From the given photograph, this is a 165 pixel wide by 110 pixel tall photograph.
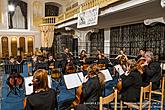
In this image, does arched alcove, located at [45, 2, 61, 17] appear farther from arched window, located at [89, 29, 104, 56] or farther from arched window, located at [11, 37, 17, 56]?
arched window, located at [89, 29, 104, 56]

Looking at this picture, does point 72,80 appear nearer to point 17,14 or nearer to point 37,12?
point 37,12

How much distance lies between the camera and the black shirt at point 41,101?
2.46 m

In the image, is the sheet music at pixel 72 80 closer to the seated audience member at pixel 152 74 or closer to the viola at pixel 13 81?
the seated audience member at pixel 152 74

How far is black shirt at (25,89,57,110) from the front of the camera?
2459 millimetres

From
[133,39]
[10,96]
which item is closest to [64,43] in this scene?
[133,39]

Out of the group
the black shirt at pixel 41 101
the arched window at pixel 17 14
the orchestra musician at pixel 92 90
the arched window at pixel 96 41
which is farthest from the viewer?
the arched window at pixel 17 14

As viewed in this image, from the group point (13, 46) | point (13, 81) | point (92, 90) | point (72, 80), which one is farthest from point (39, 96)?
point (13, 46)

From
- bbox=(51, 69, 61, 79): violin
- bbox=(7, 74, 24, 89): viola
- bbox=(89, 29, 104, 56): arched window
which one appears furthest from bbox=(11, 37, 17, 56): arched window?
bbox=(7, 74, 24, 89): viola

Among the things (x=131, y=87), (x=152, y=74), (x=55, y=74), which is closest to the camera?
(x=131, y=87)

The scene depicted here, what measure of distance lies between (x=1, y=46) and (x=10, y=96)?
1193 centimetres

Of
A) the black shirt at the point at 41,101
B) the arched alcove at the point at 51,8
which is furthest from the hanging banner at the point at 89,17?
the arched alcove at the point at 51,8

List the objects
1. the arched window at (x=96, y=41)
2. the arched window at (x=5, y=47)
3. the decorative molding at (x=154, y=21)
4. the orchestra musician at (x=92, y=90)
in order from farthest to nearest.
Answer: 1. the arched window at (x=5, y=47)
2. the arched window at (x=96, y=41)
3. the decorative molding at (x=154, y=21)
4. the orchestra musician at (x=92, y=90)

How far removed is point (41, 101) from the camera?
251 centimetres

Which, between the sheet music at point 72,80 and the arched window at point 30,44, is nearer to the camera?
the sheet music at point 72,80
